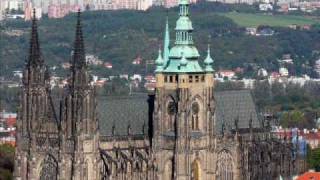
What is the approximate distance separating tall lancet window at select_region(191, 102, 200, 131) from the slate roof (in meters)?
2.80

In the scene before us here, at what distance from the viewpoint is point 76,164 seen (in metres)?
95.6

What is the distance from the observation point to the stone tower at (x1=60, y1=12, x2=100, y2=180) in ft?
314

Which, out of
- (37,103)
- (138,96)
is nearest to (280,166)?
(138,96)

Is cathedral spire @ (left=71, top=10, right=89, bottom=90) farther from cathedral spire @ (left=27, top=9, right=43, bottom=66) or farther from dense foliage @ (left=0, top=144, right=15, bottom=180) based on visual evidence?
dense foliage @ (left=0, top=144, right=15, bottom=180)

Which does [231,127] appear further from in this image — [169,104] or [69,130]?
[69,130]

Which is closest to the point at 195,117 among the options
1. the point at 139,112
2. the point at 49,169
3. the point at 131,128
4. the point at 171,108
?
the point at 171,108

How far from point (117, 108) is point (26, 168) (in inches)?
277

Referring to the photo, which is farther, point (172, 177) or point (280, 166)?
point (280, 166)

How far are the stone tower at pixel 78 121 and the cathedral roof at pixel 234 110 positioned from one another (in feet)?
36.2

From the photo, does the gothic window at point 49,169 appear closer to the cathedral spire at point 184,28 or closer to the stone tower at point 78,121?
Answer: the stone tower at point 78,121

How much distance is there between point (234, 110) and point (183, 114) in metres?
7.19

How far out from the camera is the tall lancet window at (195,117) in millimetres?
100625

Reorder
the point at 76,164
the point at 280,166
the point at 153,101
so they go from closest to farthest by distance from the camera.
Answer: the point at 76,164, the point at 153,101, the point at 280,166

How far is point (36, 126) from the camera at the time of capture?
98250mm
